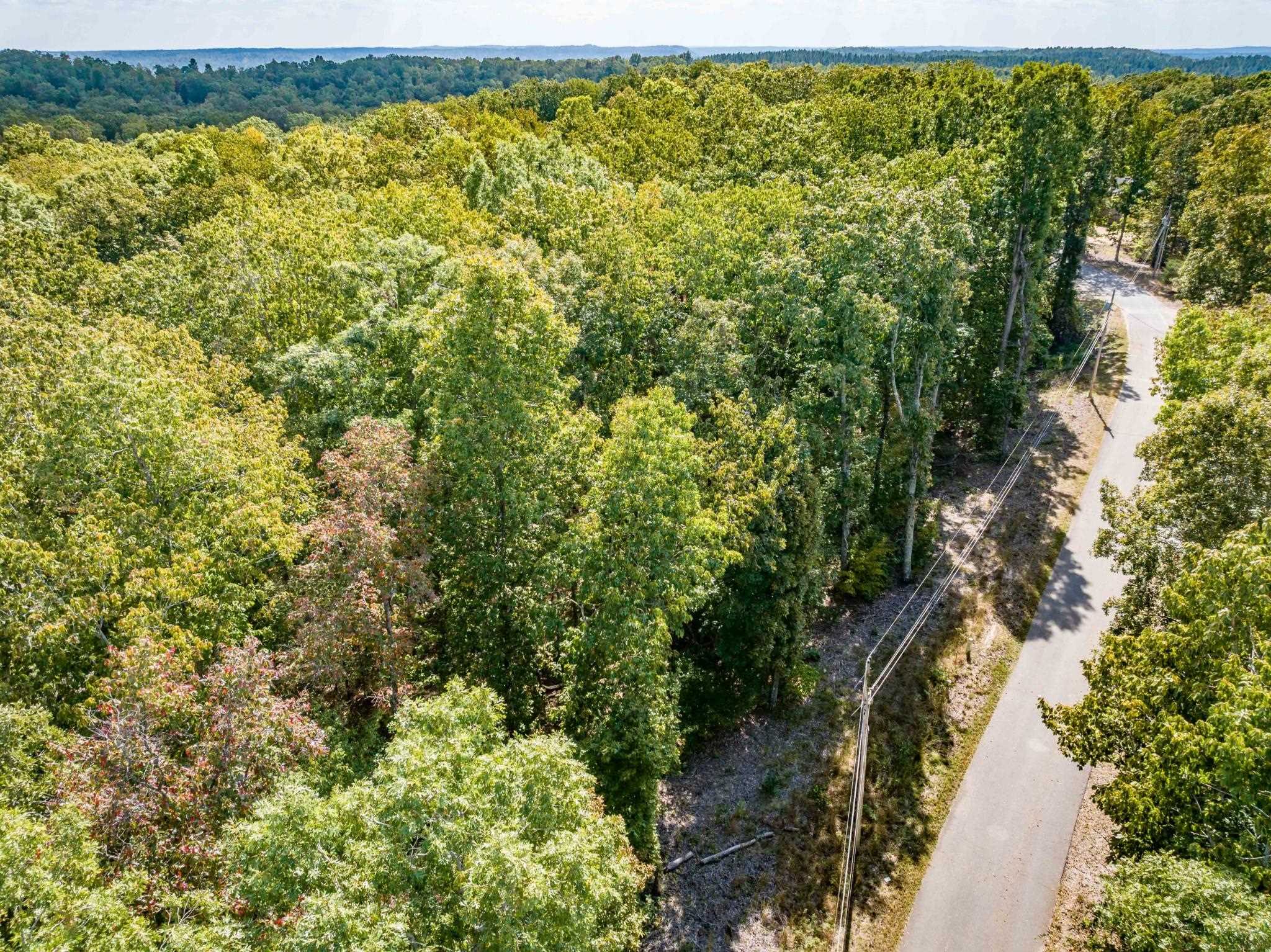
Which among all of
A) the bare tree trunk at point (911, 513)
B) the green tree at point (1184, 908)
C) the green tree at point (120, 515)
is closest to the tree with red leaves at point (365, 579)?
the green tree at point (120, 515)

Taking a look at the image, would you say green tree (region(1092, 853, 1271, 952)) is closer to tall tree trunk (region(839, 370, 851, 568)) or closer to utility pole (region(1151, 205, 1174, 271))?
tall tree trunk (region(839, 370, 851, 568))

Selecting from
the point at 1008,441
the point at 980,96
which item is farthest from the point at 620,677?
the point at 980,96

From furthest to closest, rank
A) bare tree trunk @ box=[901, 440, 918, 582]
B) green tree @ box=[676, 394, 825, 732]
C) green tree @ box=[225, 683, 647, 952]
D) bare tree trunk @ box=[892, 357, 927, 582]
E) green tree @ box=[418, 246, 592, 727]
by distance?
1. bare tree trunk @ box=[901, 440, 918, 582]
2. bare tree trunk @ box=[892, 357, 927, 582]
3. green tree @ box=[676, 394, 825, 732]
4. green tree @ box=[418, 246, 592, 727]
5. green tree @ box=[225, 683, 647, 952]

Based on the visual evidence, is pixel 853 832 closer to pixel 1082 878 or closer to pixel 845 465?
pixel 1082 878

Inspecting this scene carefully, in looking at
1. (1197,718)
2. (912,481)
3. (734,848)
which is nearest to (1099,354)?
(912,481)

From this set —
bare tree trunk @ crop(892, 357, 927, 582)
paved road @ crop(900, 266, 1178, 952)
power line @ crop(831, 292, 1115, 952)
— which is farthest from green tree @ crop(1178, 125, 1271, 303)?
bare tree trunk @ crop(892, 357, 927, 582)

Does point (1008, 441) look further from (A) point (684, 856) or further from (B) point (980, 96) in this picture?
(A) point (684, 856)
